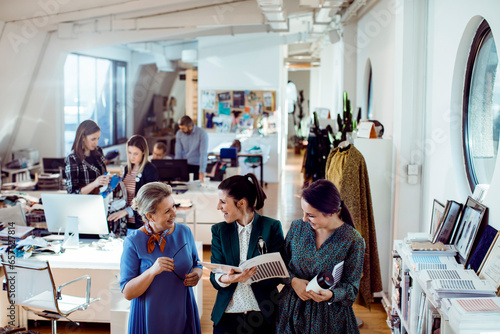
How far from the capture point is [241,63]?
13.8m

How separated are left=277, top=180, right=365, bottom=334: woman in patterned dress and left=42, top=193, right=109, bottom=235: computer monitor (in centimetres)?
204

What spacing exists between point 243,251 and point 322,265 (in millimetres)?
476

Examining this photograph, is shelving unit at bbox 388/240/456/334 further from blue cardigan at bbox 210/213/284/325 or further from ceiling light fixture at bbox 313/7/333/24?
ceiling light fixture at bbox 313/7/333/24

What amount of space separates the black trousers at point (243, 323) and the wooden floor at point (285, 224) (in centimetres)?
207

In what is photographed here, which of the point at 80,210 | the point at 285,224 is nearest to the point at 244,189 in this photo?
the point at 80,210

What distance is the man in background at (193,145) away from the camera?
9109mm

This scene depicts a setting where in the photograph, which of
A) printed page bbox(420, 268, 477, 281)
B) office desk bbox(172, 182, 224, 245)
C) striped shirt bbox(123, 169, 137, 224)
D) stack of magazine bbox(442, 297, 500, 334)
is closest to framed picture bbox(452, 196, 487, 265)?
printed page bbox(420, 268, 477, 281)

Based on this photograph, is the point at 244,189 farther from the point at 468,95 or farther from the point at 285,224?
the point at 285,224

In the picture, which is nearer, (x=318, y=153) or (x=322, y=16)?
(x=318, y=153)

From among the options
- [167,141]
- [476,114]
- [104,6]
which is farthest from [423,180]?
[167,141]

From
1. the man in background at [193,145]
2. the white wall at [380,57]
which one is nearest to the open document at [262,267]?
the white wall at [380,57]

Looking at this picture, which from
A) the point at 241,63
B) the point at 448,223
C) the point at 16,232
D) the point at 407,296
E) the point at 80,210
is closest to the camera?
the point at 407,296

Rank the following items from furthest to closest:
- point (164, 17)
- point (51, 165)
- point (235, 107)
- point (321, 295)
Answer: point (235, 107) → point (164, 17) → point (51, 165) → point (321, 295)

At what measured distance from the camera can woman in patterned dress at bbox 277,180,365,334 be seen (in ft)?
10.4
